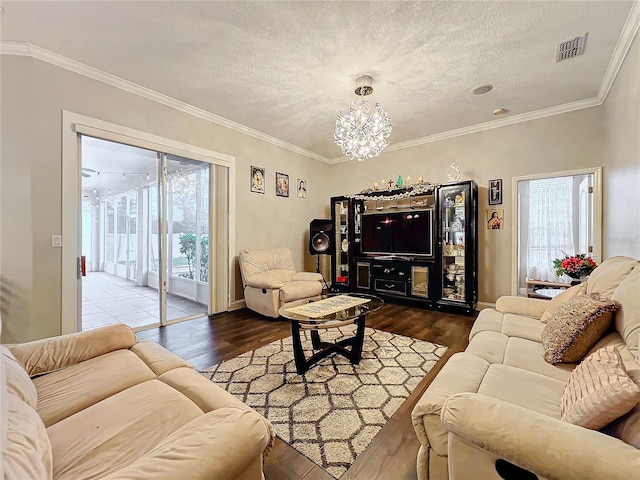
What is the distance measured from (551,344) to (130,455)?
6.85ft

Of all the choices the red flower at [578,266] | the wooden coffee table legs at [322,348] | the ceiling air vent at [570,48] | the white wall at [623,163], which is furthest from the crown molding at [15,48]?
the red flower at [578,266]

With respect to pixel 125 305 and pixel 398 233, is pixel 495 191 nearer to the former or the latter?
pixel 398 233

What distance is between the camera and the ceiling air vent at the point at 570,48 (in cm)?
243

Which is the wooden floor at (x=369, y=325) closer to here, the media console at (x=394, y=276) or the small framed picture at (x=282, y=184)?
the media console at (x=394, y=276)

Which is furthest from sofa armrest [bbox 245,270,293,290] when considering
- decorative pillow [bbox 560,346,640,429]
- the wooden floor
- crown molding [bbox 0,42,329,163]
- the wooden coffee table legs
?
decorative pillow [bbox 560,346,640,429]

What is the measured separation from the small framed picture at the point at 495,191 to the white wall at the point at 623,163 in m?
1.10

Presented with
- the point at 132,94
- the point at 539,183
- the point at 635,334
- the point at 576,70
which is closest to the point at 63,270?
the point at 132,94

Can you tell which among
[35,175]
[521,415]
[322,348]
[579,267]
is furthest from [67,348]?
[579,267]

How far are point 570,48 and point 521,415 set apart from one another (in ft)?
10.8

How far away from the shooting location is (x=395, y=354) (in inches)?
106

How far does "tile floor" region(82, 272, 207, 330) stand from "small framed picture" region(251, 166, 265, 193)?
208 cm

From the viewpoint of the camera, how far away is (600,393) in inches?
36.6

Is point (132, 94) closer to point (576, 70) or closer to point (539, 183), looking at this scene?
point (576, 70)

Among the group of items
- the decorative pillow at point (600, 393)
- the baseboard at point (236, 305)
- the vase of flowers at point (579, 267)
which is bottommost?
the baseboard at point (236, 305)
